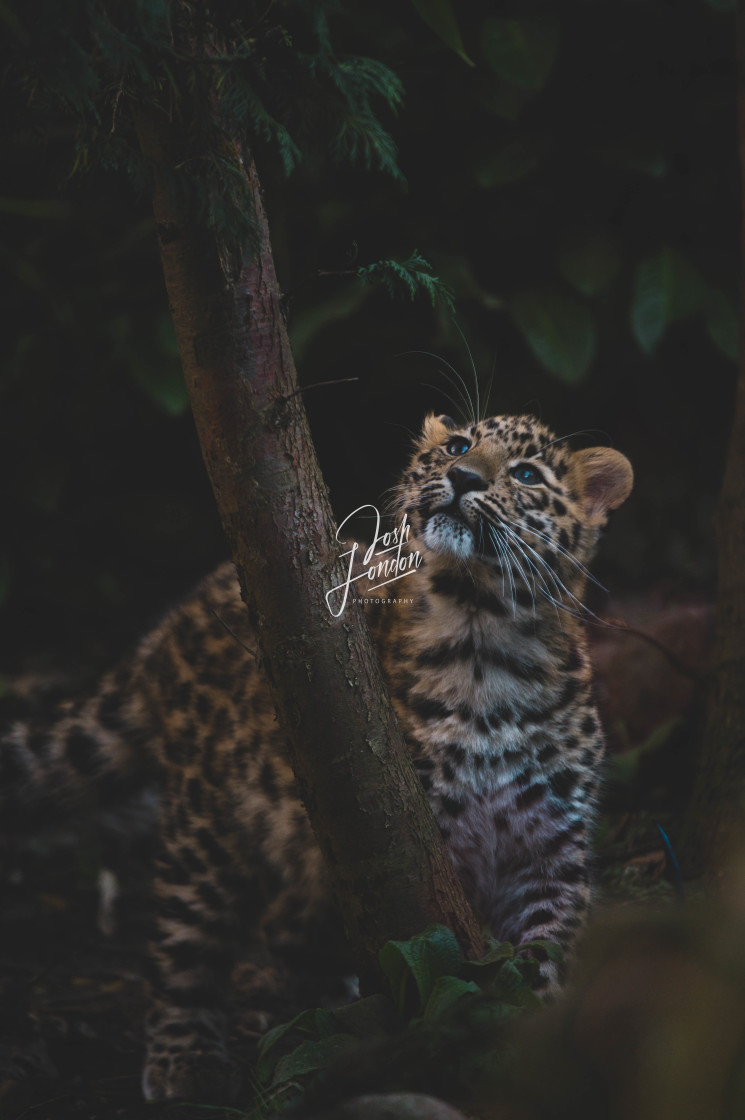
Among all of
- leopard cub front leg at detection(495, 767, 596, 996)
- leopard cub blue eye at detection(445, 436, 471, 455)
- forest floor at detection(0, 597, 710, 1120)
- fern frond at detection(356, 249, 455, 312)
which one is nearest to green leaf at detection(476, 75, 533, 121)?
leopard cub blue eye at detection(445, 436, 471, 455)

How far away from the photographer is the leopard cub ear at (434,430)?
354cm

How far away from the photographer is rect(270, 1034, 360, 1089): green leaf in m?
2.49

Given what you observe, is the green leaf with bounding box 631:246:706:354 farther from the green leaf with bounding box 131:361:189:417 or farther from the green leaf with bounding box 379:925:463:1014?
the green leaf with bounding box 379:925:463:1014

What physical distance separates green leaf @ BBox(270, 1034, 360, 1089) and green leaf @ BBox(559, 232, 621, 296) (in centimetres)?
312

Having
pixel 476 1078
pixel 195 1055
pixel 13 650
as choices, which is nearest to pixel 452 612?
pixel 476 1078

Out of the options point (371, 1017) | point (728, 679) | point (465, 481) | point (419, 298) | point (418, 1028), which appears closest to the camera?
point (418, 1028)

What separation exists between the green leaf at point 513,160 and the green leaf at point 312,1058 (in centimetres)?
322

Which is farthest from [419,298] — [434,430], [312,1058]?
[312,1058]

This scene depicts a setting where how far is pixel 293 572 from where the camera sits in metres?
2.43

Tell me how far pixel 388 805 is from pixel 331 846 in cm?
18

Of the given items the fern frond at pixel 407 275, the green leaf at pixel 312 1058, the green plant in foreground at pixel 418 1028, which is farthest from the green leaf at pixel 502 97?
the green leaf at pixel 312 1058

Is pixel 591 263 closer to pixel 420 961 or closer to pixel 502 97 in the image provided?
pixel 502 97

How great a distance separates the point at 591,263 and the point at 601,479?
1512 millimetres
